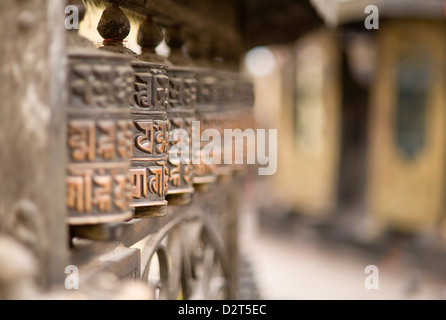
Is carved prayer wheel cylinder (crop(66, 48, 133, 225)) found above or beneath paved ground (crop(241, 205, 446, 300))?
above

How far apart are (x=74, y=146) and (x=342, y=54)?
5.92 metres

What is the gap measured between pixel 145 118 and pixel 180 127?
21 cm

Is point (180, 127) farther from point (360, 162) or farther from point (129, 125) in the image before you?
point (360, 162)

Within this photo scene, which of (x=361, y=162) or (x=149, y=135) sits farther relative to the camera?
(x=361, y=162)

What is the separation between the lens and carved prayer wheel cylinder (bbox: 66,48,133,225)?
72cm

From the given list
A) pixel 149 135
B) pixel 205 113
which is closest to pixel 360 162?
pixel 205 113

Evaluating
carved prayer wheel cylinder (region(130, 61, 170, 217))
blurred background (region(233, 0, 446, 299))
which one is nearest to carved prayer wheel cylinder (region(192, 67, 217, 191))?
carved prayer wheel cylinder (region(130, 61, 170, 217))

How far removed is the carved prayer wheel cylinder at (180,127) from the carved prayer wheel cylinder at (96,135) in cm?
36

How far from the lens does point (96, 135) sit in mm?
728

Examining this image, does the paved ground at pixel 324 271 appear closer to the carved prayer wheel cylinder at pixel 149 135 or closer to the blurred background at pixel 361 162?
the blurred background at pixel 361 162

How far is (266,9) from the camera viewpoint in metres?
2.47

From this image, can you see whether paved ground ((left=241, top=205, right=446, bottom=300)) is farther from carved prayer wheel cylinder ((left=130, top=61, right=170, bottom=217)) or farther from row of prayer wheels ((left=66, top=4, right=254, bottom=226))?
carved prayer wheel cylinder ((left=130, top=61, right=170, bottom=217))

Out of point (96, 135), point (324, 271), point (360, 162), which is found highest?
point (96, 135)
